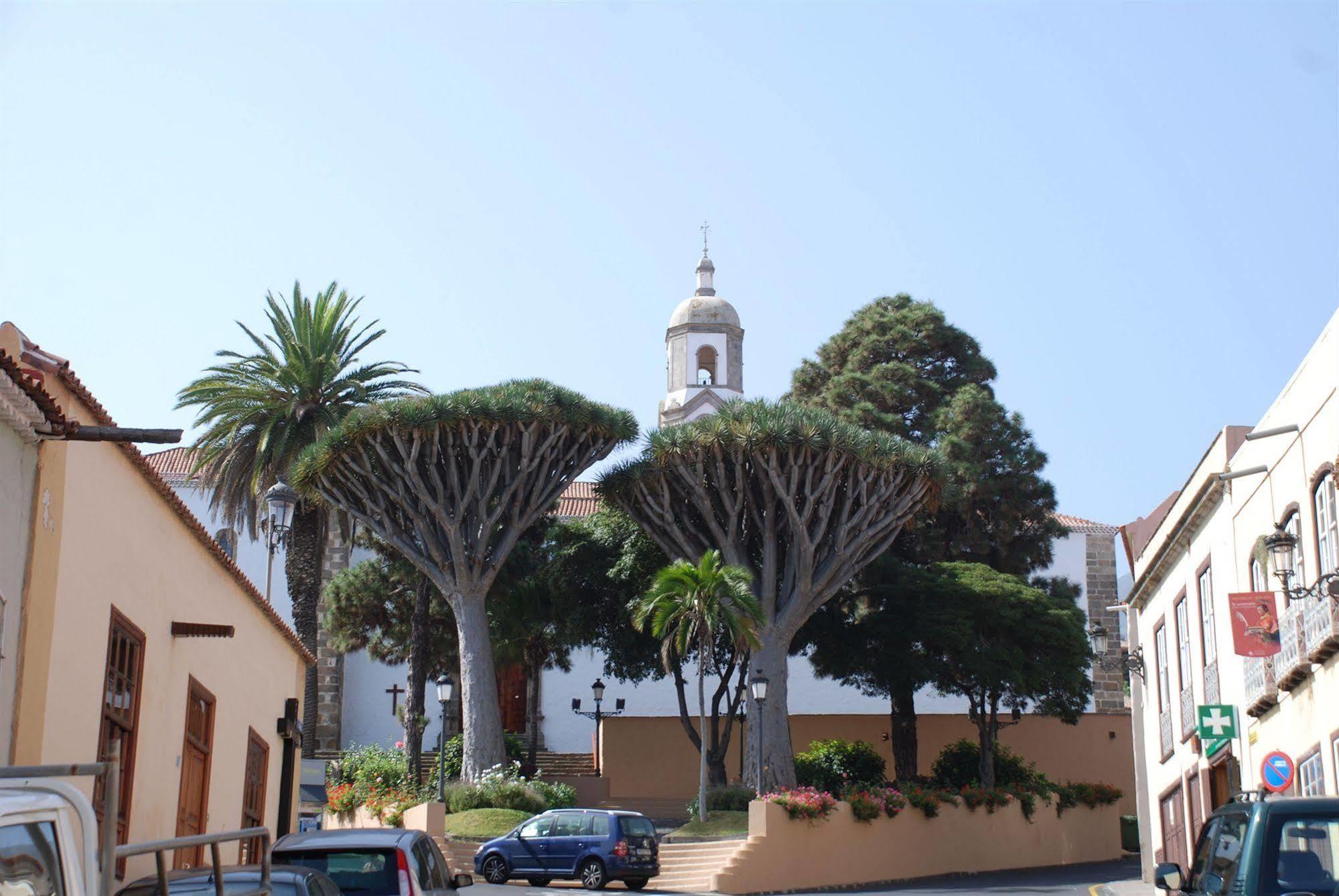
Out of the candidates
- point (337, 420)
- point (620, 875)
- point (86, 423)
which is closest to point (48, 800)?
point (86, 423)

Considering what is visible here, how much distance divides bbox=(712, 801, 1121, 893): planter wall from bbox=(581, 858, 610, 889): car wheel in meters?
2.35

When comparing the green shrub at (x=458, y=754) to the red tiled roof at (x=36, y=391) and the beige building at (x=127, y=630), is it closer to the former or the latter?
the beige building at (x=127, y=630)

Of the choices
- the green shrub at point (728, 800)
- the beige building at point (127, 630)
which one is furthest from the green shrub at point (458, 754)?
the beige building at point (127, 630)

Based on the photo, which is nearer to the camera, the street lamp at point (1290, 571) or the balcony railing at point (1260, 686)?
the street lamp at point (1290, 571)

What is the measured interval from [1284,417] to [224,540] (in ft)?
127

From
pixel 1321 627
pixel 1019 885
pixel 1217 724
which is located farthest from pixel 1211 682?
pixel 1019 885

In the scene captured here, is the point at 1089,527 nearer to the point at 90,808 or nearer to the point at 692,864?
the point at 692,864

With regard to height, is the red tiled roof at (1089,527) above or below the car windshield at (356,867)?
above

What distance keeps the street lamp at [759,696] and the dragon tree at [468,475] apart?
5.43 metres

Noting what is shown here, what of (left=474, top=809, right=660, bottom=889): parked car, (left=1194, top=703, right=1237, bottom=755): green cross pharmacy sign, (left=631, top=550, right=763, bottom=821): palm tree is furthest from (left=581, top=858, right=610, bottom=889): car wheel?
(left=1194, top=703, right=1237, bottom=755): green cross pharmacy sign

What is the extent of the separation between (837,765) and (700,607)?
34.2 feet

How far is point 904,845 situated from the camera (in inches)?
1202

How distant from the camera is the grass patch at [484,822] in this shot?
28.7 meters

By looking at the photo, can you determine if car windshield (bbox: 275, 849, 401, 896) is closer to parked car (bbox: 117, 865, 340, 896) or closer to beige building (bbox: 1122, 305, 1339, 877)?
parked car (bbox: 117, 865, 340, 896)
